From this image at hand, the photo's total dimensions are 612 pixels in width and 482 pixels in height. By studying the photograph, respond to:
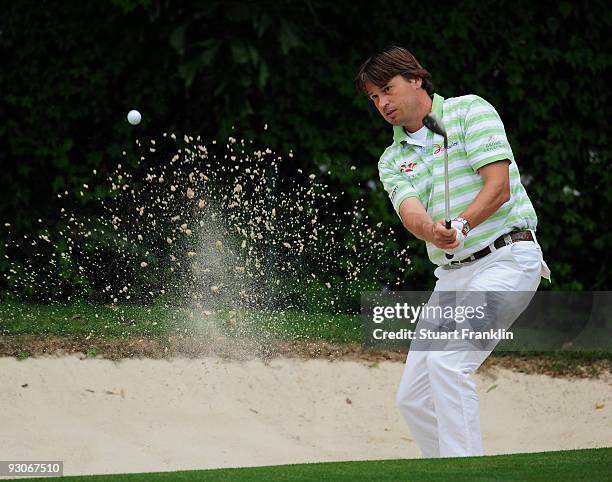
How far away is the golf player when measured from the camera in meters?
3.45

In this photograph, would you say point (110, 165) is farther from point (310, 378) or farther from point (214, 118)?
point (310, 378)

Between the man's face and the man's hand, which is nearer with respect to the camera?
the man's hand

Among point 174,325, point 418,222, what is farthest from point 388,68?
point 174,325

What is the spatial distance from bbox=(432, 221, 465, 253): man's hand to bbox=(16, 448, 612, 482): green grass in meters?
0.63

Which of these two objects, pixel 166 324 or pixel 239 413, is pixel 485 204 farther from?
pixel 166 324

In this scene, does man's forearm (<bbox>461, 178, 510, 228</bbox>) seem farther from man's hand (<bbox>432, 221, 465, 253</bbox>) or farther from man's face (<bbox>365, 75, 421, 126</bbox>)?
man's face (<bbox>365, 75, 421, 126</bbox>)

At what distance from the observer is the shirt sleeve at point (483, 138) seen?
3.51 metres

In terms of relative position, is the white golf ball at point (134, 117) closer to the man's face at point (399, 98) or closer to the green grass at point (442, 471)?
the man's face at point (399, 98)

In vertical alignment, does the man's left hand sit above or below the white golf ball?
below

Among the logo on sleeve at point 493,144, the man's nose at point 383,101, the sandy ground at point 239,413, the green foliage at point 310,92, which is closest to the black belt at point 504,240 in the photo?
the logo on sleeve at point 493,144

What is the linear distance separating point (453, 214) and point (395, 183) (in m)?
0.25

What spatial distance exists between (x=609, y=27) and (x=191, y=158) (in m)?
2.62

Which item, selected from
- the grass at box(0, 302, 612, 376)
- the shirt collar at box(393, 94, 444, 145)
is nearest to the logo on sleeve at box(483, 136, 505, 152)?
the shirt collar at box(393, 94, 444, 145)

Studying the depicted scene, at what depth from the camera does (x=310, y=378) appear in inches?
229
